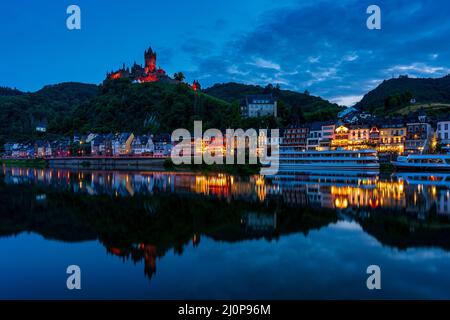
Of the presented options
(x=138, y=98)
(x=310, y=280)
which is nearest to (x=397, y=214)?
(x=310, y=280)

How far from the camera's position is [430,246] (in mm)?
15125

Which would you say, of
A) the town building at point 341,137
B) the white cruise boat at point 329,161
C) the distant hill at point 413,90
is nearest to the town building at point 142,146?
the white cruise boat at point 329,161

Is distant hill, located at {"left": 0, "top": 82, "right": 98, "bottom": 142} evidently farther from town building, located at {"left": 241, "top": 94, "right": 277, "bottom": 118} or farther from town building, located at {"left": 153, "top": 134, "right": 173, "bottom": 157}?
town building, located at {"left": 241, "top": 94, "right": 277, "bottom": 118}

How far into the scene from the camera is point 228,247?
624 inches

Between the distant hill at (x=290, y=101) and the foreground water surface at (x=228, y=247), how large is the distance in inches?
2374

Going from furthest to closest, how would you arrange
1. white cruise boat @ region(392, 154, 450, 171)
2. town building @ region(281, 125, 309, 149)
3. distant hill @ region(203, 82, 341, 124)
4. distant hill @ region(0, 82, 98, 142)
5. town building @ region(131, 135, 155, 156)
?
distant hill @ region(0, 82, 98, 142), town building @ region(131, 135, 155, 156), distant hill @ region(203, 82, 341, 124), town building @ region(281, 125, 309, 149), white cruise boat @ region(392, 154, 450, 171)

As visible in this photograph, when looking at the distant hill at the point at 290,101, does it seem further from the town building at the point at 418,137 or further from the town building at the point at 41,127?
the town building at the point at 41,127

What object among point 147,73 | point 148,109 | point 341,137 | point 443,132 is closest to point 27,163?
point 148,109

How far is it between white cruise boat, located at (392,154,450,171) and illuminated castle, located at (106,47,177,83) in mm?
107057

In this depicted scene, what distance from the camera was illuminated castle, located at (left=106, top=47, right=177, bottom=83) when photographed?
148 meters

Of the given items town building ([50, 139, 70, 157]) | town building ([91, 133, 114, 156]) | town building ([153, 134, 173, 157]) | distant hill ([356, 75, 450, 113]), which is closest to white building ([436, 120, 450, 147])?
distant hill ([356, 75, 450, 113])

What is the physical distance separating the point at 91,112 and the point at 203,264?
132 m

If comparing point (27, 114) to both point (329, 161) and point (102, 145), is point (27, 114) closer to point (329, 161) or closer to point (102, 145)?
point (102, 145)
